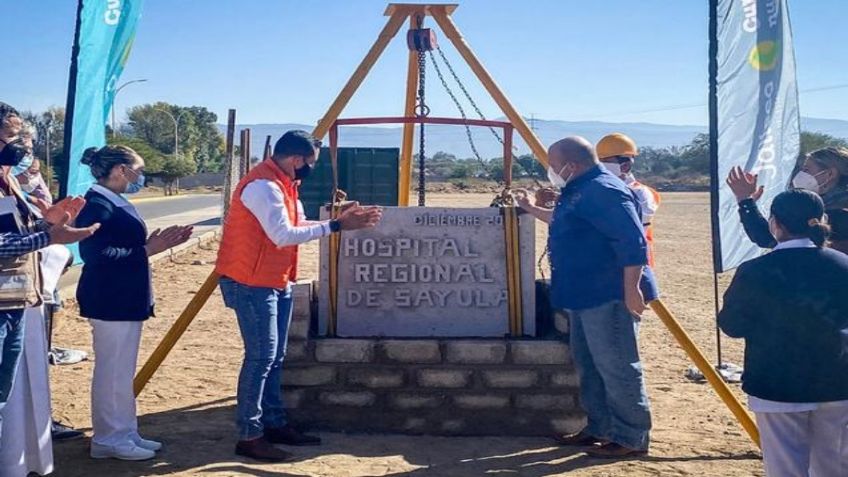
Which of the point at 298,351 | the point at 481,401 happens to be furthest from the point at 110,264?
the point at 481,401

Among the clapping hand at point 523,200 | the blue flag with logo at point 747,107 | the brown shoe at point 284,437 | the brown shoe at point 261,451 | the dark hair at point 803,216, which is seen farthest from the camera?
the blue flag with logo at point 747,107

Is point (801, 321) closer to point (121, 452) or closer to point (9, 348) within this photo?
point (9, 348)

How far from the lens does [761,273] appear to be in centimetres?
355

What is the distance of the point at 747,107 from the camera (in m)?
6.64

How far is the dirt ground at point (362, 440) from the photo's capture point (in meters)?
4.78

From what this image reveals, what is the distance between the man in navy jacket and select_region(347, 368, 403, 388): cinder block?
1.11 meters

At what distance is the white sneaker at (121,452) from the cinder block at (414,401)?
1462mm

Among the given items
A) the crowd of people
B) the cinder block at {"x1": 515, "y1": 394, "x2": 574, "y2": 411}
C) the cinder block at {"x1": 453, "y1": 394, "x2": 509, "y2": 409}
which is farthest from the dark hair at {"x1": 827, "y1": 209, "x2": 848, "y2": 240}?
the cinder block at {"x1": 453, "y1": 394, "x2": 509, "y2": 409}

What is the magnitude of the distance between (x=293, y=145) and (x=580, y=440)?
2.44 m

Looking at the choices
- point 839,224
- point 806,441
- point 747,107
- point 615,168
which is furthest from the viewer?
point 747,107

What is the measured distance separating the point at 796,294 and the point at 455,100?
11.8 feet

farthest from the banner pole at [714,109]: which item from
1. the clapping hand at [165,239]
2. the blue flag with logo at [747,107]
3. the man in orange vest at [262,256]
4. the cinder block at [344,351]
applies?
the clapping hand at [165,239]

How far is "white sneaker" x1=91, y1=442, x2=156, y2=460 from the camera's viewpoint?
4734 mm

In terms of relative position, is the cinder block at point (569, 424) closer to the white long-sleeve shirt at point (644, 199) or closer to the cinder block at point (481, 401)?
the cinder block at point (481, 401)
